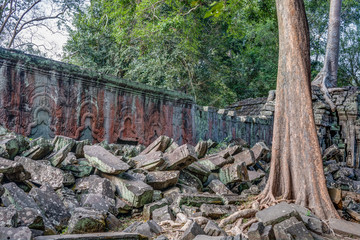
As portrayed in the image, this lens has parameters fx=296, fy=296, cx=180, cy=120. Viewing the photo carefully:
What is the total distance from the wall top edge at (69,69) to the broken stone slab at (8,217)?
8.86 feet

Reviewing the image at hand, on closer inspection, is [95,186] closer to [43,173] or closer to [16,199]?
[43,173]

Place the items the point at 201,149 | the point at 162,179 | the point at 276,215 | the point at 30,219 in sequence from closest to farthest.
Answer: the point at 30,219, the point at 276,215, the point at 162,179, the point at 201,149

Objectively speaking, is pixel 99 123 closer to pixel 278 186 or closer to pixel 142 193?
pixel 142 193

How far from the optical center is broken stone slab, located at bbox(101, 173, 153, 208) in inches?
121

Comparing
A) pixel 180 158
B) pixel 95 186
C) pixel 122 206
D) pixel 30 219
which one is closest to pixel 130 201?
pixel 122 206

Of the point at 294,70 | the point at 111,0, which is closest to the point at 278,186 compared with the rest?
the point at 294,70

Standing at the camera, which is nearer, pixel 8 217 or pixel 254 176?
pixel 8 217

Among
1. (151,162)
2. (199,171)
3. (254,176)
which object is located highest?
(151,162)

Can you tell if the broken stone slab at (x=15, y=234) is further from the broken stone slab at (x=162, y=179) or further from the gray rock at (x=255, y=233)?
the broken stone slab at (x=162, y=179)

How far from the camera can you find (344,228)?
2.93 meters

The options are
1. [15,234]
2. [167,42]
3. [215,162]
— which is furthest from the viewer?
[167,42]

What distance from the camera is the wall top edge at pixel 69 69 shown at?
4078mm

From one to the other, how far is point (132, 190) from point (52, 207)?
2.71 ft

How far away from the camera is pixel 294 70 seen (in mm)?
4078
